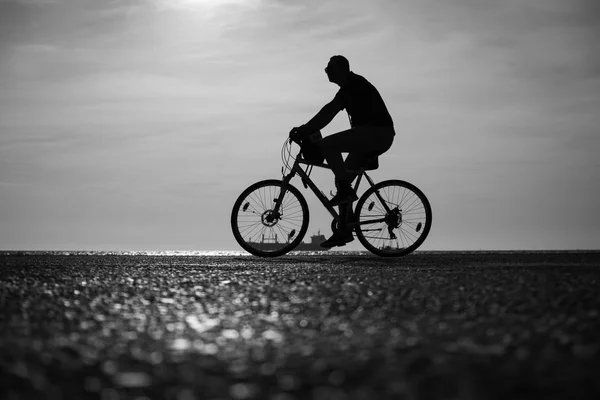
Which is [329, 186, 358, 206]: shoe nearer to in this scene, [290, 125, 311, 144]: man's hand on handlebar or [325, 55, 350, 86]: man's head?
[290, 125, 311, 144]: man's hand on handlebar

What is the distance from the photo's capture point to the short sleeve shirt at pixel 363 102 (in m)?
10.8

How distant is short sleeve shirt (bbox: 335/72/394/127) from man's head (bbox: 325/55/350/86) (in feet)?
0.28

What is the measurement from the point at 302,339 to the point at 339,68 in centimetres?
777

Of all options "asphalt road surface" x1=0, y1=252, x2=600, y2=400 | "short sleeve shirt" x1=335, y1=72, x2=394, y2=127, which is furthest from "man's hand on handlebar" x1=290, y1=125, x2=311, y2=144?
"asphalt road surface" x1=0, y1=252, x2=600, y2=400

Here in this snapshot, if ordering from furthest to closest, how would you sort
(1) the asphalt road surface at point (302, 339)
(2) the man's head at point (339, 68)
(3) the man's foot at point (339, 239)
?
(3) the man's foot at point (339, 239) < (2) the man's head at point (339, 68) < (1) the asphalt road surface at point (302, 339)

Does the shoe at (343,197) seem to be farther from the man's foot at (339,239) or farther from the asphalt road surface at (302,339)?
the asphalt road surface at (302,339)

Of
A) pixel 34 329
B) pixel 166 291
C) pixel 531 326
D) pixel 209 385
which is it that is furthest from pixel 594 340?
pixel 166 291

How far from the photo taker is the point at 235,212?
37.1 feet

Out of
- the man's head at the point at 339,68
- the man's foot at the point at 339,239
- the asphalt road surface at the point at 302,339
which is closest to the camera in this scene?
the asphalt road surface at the point at 302,339

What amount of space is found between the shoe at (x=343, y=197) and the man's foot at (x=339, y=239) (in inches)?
15.8

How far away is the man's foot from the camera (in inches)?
430

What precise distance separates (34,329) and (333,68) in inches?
301

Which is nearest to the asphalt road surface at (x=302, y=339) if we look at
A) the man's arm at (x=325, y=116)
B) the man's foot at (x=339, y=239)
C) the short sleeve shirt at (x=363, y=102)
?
the man's foot at (x=339, y=239)

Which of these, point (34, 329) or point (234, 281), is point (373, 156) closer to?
point (234, 281)
